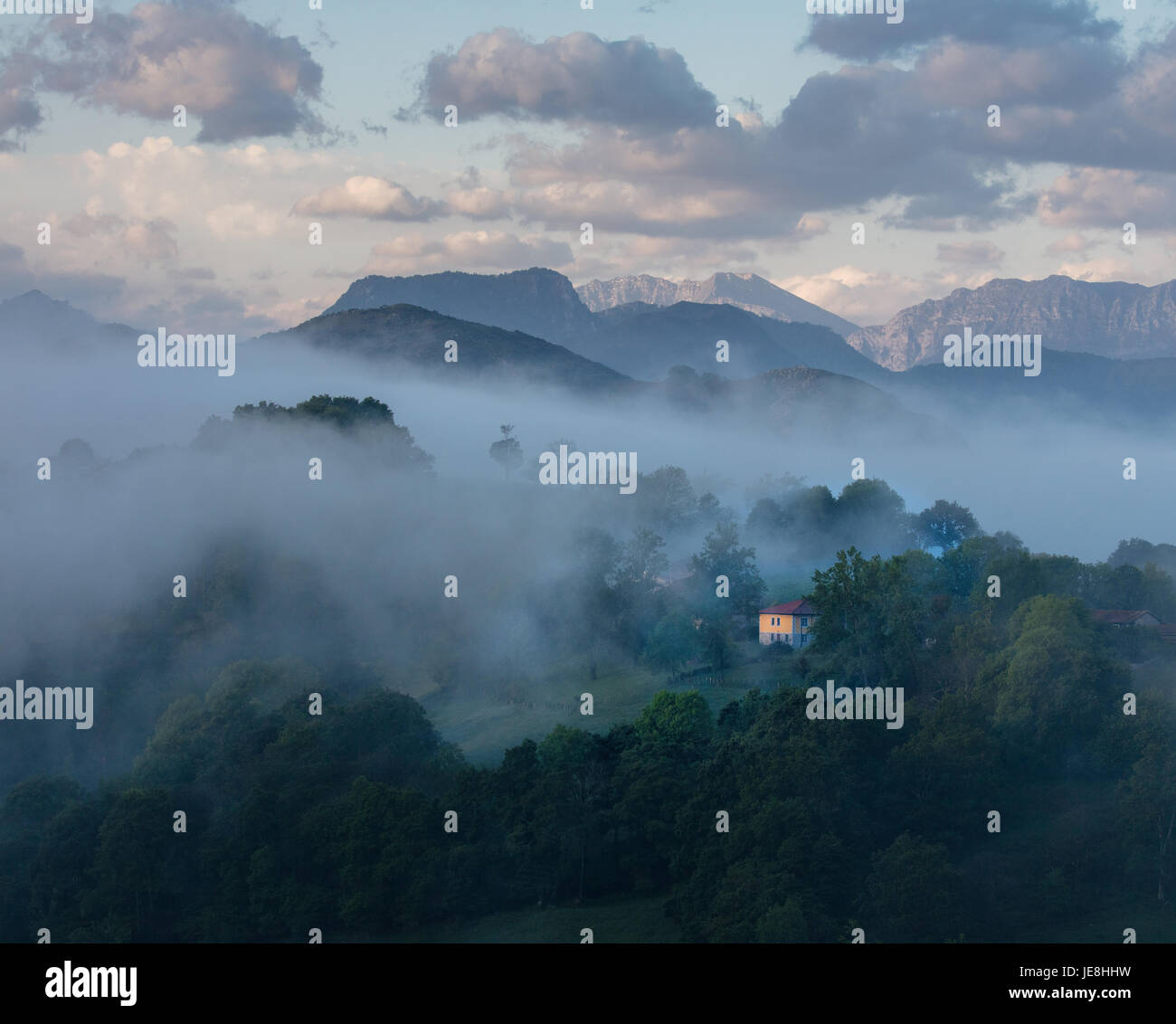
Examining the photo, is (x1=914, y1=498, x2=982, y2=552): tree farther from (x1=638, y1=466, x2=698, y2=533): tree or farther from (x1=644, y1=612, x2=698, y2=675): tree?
(x1=644, y1=612, x2=698, y2=675): tree

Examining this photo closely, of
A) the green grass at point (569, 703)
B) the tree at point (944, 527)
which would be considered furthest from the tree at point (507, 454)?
the green grass at point (569, 703)

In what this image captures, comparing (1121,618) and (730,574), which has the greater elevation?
(730,574)

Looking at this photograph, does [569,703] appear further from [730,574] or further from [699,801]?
[699,801]

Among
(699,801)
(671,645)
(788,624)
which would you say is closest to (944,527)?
(788,624)

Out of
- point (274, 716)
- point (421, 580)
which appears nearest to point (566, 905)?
point (274, 716)

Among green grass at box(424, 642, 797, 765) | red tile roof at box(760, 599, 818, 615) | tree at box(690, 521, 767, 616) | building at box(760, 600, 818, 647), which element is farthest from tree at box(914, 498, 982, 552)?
green grass at box(424, 642, 797, 765)

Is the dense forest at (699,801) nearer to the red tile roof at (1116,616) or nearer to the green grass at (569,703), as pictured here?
the green grass at (569,703)
